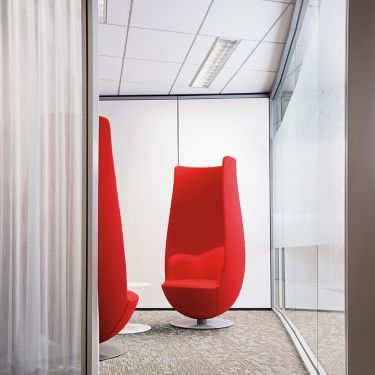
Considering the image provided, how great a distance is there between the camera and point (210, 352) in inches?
164

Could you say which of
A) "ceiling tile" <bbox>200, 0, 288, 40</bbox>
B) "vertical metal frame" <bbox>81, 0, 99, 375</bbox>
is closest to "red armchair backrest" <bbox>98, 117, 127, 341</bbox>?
"vertical metal frame" <bbox>81, 0, 99, 375</bbox>

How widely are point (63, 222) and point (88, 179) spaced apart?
226 mm

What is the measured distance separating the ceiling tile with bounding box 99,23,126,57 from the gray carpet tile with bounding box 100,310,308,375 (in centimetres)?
263

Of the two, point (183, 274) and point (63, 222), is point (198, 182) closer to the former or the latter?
point (183, 274)

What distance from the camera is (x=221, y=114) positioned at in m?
7.04

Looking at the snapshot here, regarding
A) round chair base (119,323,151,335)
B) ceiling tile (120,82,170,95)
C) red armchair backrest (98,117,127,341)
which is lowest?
round chair base (119,323,151,335)

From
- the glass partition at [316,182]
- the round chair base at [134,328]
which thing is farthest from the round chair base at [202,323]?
the glass partition at [316,182]

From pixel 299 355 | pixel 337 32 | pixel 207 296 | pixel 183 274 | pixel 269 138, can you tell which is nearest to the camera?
pixel 337 32

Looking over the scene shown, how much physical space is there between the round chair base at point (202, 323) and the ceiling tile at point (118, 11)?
2.80 metres

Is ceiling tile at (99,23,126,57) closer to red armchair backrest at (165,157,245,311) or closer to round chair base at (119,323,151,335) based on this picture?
red armchair backrest at (165,157,245,311)

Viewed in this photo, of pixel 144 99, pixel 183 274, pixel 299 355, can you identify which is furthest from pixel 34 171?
pixel 144 99

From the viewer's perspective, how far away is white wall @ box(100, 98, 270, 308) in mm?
6883

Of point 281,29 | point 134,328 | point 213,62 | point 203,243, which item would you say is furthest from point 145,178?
point 281,29

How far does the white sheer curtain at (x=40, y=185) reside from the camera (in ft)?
8.07
